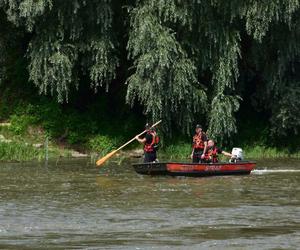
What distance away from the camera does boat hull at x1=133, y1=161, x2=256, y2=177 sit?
92.5 feet

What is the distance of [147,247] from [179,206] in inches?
213

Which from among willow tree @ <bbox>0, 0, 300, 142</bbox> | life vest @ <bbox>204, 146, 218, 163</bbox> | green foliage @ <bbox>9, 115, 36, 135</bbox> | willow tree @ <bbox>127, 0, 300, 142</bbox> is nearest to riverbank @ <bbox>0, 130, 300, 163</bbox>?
green foliage @ <bbox>9, 115, 36, 135</bbox>

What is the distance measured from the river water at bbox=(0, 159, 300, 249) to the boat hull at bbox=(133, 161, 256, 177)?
260 millimetres

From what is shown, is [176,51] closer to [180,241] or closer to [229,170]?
[229,170]

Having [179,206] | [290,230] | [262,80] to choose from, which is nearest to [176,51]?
[262,80]

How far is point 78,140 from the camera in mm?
36688

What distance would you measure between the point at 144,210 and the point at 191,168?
7964 millimetres

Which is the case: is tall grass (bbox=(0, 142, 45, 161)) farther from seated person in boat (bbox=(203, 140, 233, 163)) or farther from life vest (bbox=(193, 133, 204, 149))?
seated person in boat (bbox=(203, 140, 233, 163))

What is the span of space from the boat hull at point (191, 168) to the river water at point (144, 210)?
0.85 ft

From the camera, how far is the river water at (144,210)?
16531 millimetres

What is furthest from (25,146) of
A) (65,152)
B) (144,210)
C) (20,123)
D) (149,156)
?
(144,210)

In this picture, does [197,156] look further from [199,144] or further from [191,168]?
[191,168]

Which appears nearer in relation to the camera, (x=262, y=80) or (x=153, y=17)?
(x=153, y=17)

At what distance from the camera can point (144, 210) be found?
20.5 meters
